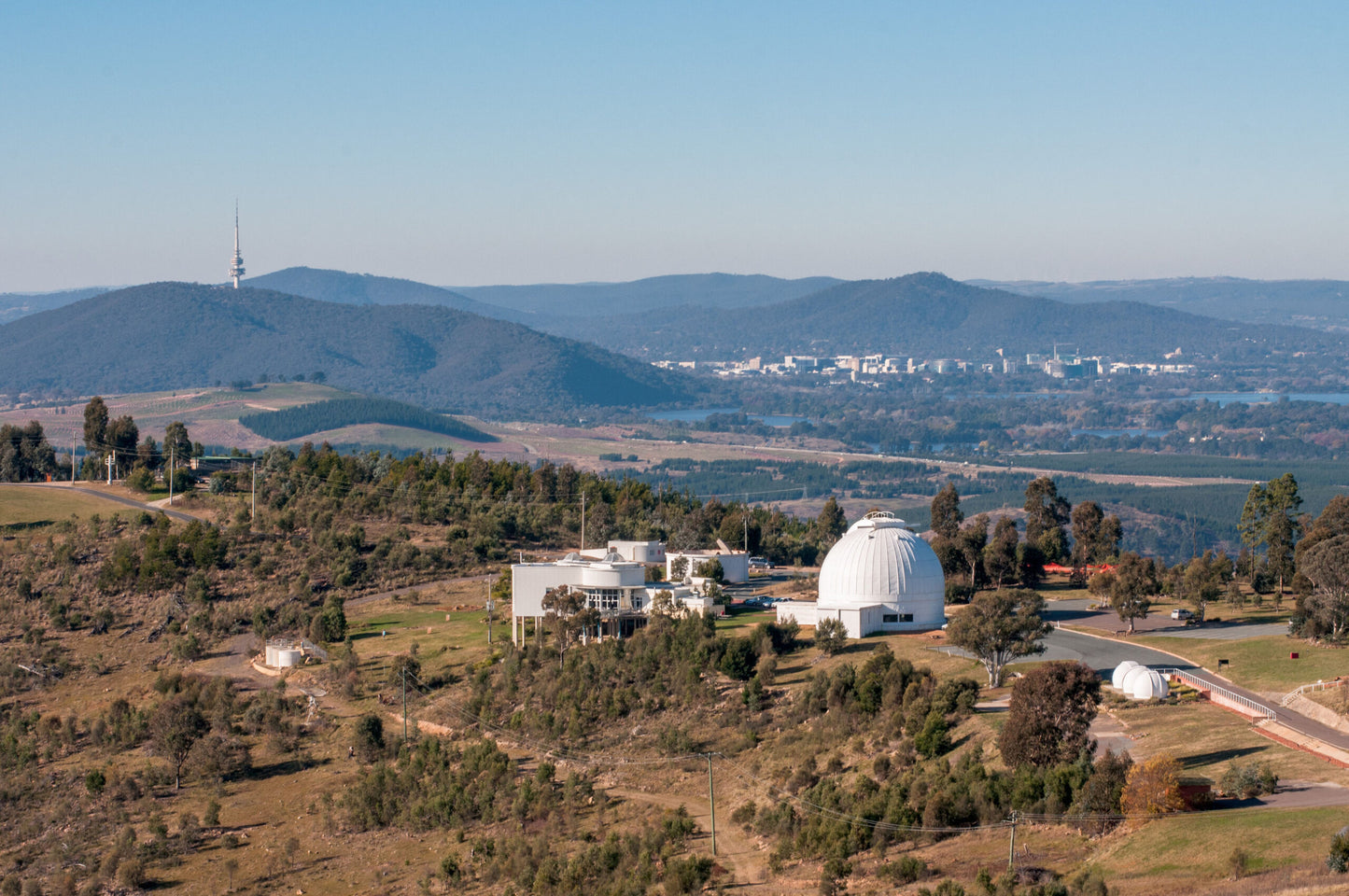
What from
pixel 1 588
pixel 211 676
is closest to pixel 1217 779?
pixel 211 676

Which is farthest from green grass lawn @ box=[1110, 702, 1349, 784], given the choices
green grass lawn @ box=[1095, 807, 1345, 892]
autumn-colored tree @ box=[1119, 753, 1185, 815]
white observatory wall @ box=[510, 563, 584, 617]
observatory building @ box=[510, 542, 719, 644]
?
white observatory wall @ box=[510, 563, 584, 617]

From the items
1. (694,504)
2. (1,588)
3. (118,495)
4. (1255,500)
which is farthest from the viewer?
(694,504)

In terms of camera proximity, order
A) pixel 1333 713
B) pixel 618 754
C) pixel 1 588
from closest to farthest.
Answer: pixel 1333 713
pixel 618 754
pixel 1 588

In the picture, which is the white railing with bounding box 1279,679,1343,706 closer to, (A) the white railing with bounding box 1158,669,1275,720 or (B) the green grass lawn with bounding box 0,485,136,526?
(A) the white railing with bounding box 1158,669,1275,720

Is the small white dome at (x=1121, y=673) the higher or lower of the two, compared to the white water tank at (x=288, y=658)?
higher

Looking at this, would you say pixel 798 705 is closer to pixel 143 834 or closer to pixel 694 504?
pixel 143 834

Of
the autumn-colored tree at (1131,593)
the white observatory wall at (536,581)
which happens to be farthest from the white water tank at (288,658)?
the autumn-colored tree at (1131,593)

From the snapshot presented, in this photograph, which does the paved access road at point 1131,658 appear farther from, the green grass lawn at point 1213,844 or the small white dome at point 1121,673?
the green grass lawn at point 1213,844
